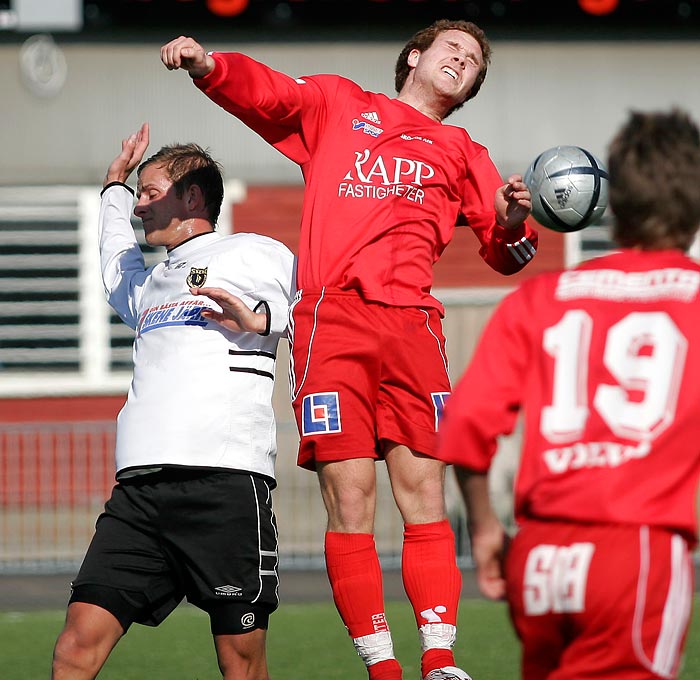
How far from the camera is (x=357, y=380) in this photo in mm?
5156

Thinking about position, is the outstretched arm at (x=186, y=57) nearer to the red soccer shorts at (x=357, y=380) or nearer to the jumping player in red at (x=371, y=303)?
the jumping player in red at (x=371, y=303)

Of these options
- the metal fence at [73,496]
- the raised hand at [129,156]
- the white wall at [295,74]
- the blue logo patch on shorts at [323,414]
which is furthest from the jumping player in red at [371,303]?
the white wall at [295,74]

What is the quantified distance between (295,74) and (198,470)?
1013 cm

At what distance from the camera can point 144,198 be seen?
17.8 ft

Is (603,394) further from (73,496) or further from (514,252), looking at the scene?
(73,496)

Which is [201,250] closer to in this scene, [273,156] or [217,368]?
[217,368]

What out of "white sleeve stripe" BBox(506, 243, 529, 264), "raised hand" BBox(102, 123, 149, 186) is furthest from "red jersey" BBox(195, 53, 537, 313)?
"raised hand" BBox(102, 123, 149, 186)

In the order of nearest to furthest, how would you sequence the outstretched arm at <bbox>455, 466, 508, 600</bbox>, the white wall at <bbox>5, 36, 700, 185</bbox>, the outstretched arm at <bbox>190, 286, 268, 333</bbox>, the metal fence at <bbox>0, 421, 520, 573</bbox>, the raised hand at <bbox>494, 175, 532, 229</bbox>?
the outstretched arm at <bbox>455, 466, 508, 600</bbox> < the outstretched arm at <bbox>190, 286, 268, 333</bbox> < the raised hand at <bbox>494, 175, 532, 229</bbox> < the metal fence at <bbox>0, 421, 520, 573</bbox> < the white wall at <bbox>5, 36, 700, 185</bbox>

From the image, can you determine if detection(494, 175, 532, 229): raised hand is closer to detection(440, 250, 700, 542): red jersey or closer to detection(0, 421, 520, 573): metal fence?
detection(440, 250, 700, 542): red jersey

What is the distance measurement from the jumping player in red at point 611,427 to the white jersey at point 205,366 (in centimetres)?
179

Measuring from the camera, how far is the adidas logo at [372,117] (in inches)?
218

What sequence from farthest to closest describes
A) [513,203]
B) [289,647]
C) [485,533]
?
[289,647] < [513,203] < [485,533]

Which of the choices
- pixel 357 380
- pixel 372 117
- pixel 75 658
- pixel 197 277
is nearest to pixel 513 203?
pixel 372 117

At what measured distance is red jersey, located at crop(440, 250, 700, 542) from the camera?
315 centimetres
